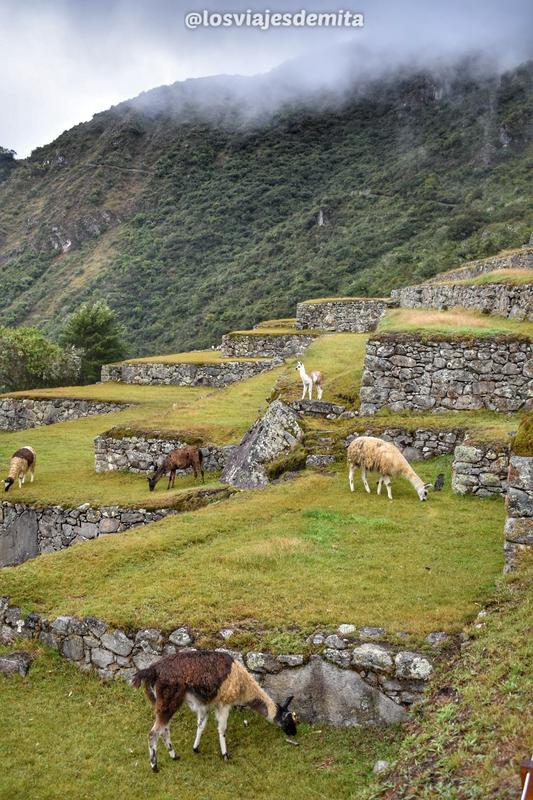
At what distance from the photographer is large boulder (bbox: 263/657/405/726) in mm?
6250

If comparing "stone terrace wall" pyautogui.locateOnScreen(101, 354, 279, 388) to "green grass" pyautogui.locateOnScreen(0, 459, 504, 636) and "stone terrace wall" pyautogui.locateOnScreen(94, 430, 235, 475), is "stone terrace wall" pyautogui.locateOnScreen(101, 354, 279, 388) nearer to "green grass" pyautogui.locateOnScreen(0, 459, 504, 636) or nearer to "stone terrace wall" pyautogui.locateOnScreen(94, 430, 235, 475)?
"stone terrace wall" pyautogui.locateOnScreen(94, 430, 235, 475)

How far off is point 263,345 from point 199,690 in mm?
29208

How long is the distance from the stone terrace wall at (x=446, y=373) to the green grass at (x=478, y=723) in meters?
8.23

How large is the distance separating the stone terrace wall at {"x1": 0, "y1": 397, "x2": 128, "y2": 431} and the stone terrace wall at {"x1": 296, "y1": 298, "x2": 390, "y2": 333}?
39.6ft

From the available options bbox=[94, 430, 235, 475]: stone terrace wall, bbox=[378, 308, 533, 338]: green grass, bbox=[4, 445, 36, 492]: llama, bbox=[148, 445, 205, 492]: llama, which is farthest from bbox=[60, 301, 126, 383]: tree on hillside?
bbox=[378, 308, 533, 338]: green grass

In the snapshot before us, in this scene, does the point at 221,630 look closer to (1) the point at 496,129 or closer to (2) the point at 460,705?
(2) the point at 460,705

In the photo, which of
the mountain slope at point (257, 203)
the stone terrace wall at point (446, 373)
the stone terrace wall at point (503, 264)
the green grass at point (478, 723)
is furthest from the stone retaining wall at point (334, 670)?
the mountain slope at point (257, 203)

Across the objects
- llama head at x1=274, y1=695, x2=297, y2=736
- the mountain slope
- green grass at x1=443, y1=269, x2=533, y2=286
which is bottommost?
llama head at x1=274, y1=695, x2=297, y2=736

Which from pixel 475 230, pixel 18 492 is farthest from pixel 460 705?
pixel 475 230

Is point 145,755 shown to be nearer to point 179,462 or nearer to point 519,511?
point 519,511

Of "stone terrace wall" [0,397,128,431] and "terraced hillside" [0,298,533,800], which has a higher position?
"terraced hillside" [0,298,533,800]

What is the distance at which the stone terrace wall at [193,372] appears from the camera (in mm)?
32019

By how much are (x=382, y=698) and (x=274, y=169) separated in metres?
84.3

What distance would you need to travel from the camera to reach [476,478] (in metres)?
10.9
